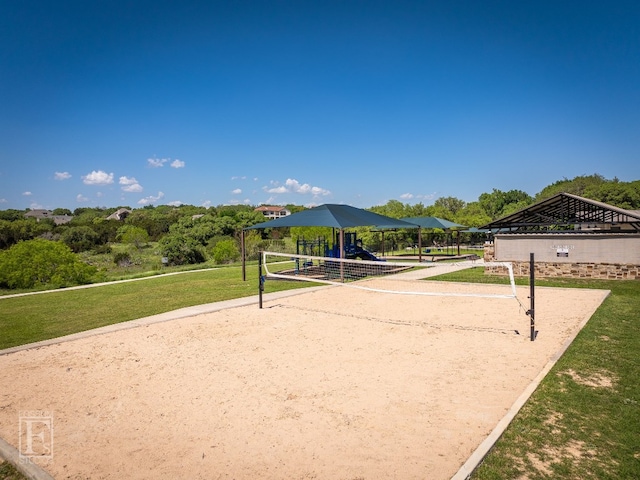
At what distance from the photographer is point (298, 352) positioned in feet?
23.2

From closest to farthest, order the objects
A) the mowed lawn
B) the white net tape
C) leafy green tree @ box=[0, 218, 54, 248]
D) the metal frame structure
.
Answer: the mowed lawn < the white net tape < the metal frame structure < leafy green tree @ box=[0, 218, 54, 248]

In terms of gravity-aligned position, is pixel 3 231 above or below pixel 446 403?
above

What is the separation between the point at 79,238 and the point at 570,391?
Result: 181ft

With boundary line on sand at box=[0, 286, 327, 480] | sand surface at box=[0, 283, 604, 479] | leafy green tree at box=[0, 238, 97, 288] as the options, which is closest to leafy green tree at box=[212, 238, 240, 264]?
leafy green tree at box=[0, 238, 97, 288]

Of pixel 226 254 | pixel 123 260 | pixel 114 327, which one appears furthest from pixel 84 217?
pixel 114 327

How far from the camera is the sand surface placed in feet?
12.5

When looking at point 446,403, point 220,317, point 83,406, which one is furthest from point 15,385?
point 446,403

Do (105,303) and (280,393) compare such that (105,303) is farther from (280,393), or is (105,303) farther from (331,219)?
(280,393)

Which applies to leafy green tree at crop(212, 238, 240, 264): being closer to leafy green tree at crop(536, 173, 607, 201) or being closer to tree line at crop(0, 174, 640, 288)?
tree line at crop(0, 174, 640, 288)

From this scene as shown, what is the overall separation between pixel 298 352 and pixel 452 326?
361cm

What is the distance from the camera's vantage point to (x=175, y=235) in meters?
35.9

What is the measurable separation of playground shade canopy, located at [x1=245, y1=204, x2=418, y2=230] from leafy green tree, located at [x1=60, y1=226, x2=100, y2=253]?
129ft

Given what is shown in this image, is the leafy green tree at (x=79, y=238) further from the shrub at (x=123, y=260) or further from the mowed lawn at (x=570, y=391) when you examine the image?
the mowed lawn at (x=570, y=391)

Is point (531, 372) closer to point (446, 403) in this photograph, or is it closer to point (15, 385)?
point (446, 403)
